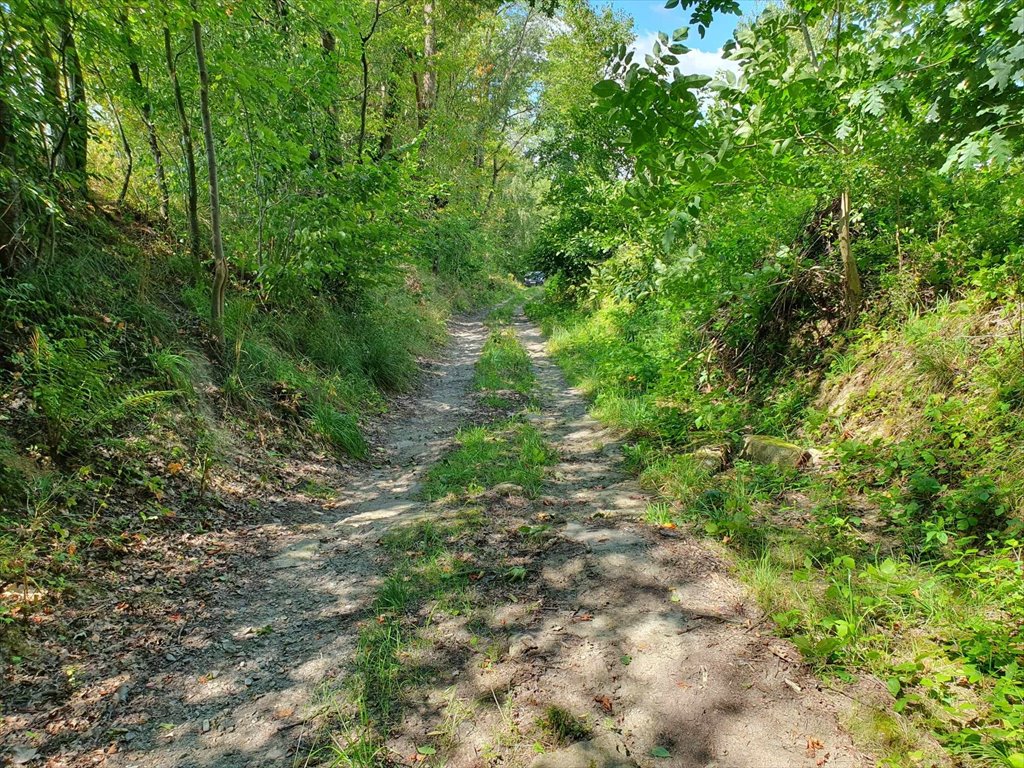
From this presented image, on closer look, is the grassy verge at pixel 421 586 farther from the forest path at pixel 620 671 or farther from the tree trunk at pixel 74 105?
the tree trunk at pixel 74 105

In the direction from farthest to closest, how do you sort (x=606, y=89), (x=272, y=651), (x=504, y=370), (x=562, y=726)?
(x=504, y=370) < (x=272, y=651) < (x=562, y=726) < (x=606, y=89)

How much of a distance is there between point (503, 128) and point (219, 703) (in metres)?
27.9

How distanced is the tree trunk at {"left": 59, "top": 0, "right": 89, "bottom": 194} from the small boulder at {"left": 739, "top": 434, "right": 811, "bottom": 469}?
6793mm

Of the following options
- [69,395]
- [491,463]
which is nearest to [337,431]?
[491,463]

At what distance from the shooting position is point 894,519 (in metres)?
3.31

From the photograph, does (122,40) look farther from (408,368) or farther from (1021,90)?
(1021,90)

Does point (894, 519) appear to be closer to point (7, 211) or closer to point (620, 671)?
point (620, 671)

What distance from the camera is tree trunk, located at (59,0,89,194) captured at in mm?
4547

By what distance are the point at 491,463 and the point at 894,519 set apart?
11.4 ft

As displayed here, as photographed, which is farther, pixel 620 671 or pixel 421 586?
pixel 421 586

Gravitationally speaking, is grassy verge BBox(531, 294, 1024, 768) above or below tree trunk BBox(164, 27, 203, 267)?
below

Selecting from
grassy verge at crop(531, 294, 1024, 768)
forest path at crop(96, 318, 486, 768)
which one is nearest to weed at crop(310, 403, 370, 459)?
forest path at crop(96, 318, 486, 768)

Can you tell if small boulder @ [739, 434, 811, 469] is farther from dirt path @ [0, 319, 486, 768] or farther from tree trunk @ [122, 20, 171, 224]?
tree trunk @ [122, 20, 171, 224]

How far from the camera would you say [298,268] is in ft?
21.9
